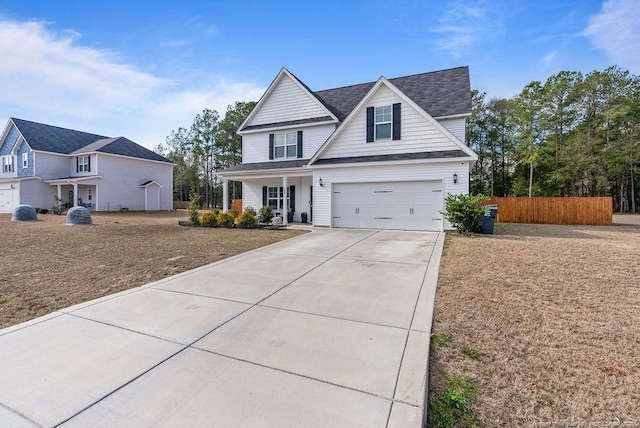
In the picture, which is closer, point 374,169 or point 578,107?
point 374,169

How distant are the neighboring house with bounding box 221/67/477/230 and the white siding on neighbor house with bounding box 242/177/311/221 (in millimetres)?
61

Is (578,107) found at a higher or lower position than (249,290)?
higher

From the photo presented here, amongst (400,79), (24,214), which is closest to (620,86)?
(400,79)

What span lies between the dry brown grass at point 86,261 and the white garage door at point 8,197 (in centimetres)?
2188

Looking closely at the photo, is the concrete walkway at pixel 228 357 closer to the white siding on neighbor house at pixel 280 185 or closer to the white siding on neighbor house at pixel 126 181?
the white siding on neighbor house at pixel 280 185

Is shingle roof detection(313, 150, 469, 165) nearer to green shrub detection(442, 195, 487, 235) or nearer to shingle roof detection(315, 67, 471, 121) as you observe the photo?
green shrub detection(442, 195, 487, 235)

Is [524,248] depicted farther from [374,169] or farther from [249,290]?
[249,290]

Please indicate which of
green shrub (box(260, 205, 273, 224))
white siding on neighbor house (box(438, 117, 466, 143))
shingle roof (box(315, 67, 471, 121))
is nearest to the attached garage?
green shrub (box(260, 205, 273, 224))

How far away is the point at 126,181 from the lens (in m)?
29.2

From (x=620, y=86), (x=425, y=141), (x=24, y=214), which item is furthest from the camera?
(x=620, y=86)

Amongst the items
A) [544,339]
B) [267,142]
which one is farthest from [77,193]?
[544,339]

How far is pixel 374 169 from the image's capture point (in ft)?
42.9

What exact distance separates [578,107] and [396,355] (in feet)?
120

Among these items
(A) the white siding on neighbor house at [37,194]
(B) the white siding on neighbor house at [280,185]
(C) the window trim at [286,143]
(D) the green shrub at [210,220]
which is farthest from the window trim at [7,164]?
(C) the window trim at [286,143]
